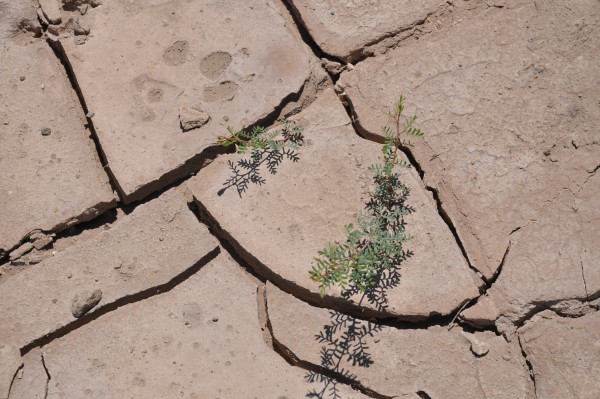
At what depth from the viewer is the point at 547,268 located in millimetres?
2447

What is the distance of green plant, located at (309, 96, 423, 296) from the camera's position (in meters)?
2.34

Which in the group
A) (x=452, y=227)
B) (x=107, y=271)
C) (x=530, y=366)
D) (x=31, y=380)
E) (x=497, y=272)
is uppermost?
(x=452, y=227)

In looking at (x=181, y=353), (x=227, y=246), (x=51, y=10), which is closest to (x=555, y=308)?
(x=227, y=246)

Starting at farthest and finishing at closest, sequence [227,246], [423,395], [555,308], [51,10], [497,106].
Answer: [51,10], [497,106], [227,246], [555,308], [423,395]

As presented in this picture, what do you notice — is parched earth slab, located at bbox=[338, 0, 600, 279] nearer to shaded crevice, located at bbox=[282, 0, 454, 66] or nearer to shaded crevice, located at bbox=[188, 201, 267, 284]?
shaded crevice, located at bbox=[282, 0, 454, 66]

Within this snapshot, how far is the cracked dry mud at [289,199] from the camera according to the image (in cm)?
237

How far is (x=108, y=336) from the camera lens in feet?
7.88

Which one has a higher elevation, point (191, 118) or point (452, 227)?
point (191, 118)

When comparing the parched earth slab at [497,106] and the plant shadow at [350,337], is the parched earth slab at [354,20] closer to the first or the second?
the parched earth slab at [497,106]

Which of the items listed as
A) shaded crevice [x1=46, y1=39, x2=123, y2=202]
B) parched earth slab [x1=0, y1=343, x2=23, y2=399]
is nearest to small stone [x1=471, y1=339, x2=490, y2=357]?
shaded crevice [x1=46, y1=39, x2=123, y2=202]

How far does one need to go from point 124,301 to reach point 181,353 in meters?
0.26

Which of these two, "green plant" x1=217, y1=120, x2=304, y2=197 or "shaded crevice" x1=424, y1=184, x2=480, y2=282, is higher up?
"green plant" x1=217, y1=120, x2=304, y2=197

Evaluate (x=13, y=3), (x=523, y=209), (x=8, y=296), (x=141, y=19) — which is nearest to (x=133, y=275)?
(x=8, y=296)

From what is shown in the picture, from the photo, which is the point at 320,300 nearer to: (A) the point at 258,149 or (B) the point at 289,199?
(B) the point at 289,199
